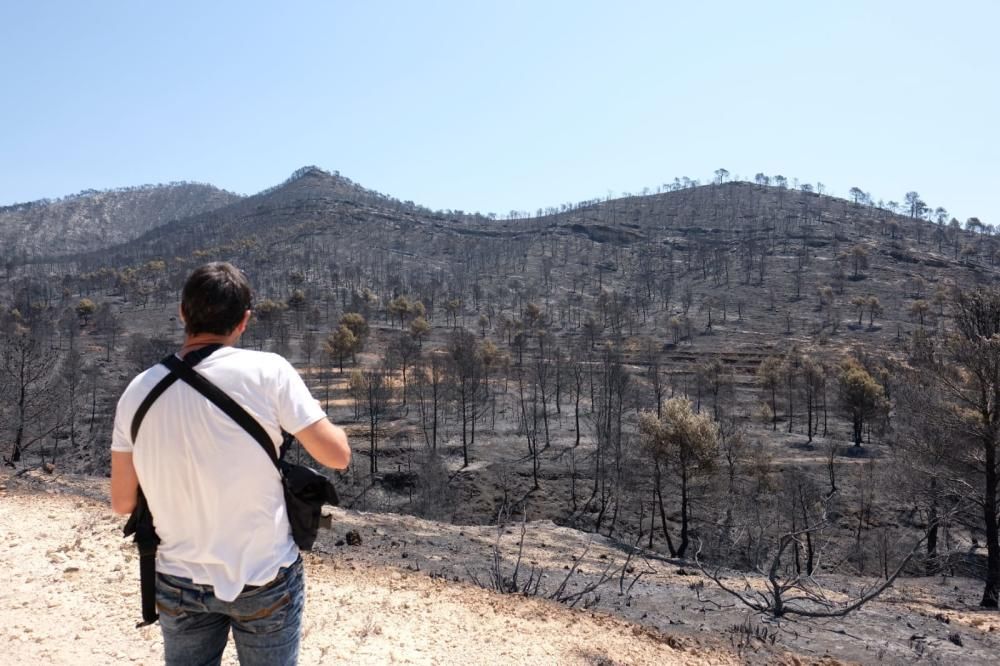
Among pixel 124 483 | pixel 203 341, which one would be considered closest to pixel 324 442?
pixel 203 341

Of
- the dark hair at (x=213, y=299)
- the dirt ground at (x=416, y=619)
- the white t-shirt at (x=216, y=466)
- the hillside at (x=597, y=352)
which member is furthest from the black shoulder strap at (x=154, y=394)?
the hillside at (x=597, y=352)

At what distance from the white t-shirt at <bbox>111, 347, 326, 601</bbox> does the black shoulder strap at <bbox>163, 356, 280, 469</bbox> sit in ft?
0.05

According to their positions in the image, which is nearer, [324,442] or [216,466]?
[216,466]

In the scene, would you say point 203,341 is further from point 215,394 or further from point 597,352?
point 597,352

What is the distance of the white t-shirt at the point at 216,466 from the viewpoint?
184 cm

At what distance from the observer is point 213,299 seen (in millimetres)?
1950

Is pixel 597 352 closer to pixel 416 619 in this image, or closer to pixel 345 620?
pixel 416 619

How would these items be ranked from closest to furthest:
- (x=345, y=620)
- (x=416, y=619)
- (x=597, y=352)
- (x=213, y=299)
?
(x=213, y=299), (x=345, y=620), (x=416, y=619), (x=597, y=352)

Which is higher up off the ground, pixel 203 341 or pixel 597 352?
pixel 203 341

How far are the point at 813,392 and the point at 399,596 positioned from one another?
5217 centimetres

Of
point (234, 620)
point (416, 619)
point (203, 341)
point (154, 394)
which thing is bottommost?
point (416, 619)

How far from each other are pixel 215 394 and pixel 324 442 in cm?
37

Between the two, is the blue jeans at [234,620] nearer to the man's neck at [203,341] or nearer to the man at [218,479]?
the man at [218,479]

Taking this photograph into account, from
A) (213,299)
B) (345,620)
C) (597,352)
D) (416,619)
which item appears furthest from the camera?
(597,352)
